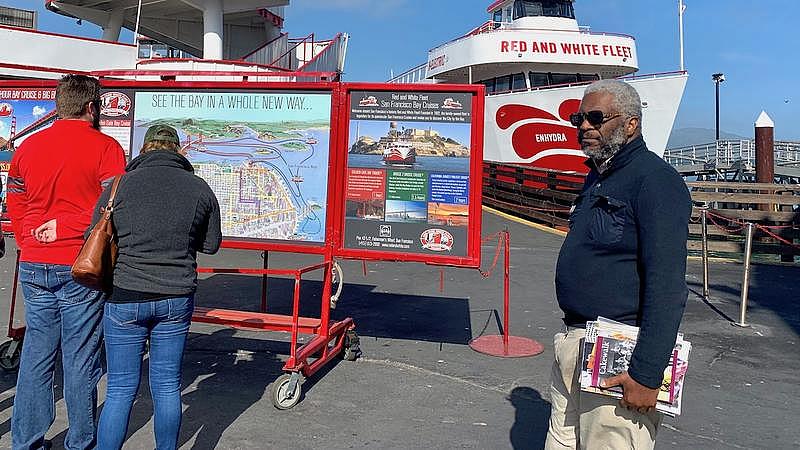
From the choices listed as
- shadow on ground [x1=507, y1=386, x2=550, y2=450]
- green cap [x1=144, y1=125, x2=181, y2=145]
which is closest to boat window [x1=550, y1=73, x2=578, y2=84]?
shadow on ground [x1=507, y1=386, x2=550, y2=450]

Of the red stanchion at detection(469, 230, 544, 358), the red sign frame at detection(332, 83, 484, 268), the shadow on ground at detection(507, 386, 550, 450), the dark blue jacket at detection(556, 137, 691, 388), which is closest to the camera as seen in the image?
the dark blue jacket at detection(556, 137, 691, 388)

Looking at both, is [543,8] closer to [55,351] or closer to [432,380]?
[432,380]

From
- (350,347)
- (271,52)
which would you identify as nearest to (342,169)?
(350,347)

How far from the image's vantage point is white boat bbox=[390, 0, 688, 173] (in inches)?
682

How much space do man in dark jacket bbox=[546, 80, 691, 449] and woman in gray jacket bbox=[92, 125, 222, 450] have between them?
1.76m

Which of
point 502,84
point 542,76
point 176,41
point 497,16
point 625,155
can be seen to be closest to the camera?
point 625,155

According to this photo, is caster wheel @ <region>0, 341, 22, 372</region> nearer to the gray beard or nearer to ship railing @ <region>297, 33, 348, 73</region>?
the gray beard

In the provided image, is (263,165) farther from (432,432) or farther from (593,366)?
(593,366)

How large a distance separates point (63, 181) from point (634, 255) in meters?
2.78

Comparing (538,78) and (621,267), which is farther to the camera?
(538,78)

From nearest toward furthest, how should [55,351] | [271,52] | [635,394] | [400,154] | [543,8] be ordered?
[635,394] < [55,351] < [400,154] < [271,52] < [543,8]

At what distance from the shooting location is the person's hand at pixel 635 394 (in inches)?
85.4

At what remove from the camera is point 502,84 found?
68.2 feet

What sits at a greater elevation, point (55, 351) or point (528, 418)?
point (55, 351)
